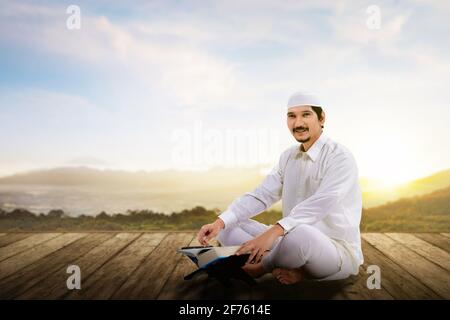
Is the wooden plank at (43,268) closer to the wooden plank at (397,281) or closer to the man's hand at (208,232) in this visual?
the man's hand at (208,232)

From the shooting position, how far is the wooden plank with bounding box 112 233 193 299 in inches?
87.2

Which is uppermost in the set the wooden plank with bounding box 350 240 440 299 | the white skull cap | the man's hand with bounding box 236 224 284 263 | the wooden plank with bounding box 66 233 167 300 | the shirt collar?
the white skull cap

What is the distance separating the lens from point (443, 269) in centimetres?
275

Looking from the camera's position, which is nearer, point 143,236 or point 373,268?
point 373,268

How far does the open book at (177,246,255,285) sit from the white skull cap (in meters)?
0.78

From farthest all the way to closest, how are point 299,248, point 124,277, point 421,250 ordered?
point 421,250, point 124,277, point 299,248

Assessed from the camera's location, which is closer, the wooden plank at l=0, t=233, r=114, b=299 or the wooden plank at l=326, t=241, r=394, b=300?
the wooden plank at l=326, t=241, r=394, b=300

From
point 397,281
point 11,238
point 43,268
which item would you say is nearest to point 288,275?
point 397,281

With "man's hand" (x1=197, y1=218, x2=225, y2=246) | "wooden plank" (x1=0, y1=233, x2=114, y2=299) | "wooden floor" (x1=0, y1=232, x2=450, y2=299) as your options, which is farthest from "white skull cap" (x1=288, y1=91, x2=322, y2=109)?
"wooden plank" (x1=0, y1=233, x2=114, y2=299)

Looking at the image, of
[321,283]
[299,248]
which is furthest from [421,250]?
[299,248]

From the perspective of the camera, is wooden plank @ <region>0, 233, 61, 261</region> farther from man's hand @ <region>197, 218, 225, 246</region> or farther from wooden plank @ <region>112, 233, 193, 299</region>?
man's hand @ <region>197, 218, 225, 246</region>

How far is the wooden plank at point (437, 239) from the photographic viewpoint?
3.52m
